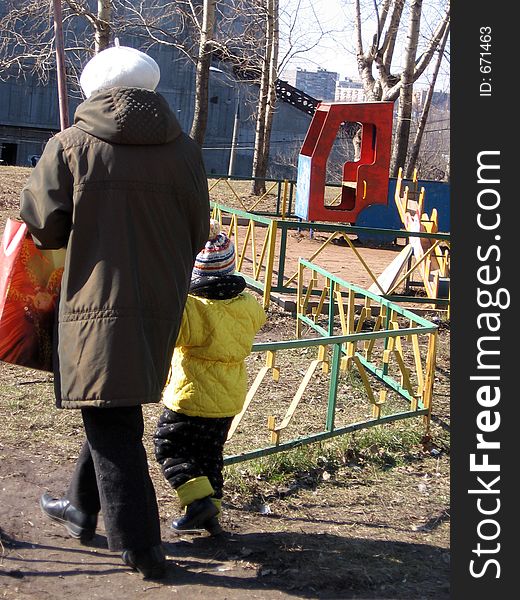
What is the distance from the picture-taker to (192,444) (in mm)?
3617

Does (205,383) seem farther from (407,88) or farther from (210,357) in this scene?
(407,88)

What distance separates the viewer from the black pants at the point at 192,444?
3.60m

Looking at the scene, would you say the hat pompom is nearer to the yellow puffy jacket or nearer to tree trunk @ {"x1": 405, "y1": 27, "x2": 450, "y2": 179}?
the yellow puffy jacket

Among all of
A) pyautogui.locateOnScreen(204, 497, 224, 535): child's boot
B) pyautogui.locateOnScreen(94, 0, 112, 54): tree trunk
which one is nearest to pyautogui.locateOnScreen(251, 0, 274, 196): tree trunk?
pyautogui.locateOnScreen(94, 0, 112, 54): tree trunk

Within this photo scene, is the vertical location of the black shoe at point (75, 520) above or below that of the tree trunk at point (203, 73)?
below

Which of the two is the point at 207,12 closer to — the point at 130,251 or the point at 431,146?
the point at 130,251

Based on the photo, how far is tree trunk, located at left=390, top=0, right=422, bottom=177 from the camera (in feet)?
56.3

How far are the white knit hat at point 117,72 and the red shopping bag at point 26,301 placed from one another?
54 cm

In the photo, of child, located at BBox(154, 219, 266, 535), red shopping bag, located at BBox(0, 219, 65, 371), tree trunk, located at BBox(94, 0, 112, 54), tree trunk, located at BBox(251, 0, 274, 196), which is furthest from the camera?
tree trunk, located at BBox(251, 0, 274, 196)

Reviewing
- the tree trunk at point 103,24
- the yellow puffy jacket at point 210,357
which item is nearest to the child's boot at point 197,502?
the yellow puffy jacket at point 210,357

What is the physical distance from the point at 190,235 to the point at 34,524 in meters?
1.34

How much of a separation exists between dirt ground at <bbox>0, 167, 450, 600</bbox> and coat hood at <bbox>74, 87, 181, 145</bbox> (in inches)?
59.3

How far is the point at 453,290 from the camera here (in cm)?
312

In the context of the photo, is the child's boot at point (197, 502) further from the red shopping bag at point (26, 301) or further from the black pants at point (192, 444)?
the red shopping bag at point (26, 301)
